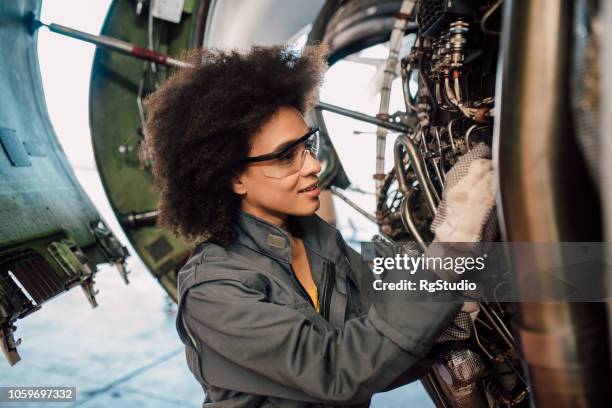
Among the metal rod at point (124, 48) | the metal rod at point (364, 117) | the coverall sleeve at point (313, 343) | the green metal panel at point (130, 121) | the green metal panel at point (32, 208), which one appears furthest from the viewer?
the green metal panel at point (130, 121)

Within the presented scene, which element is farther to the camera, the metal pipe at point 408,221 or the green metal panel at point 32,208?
the green metal panel at point 32,208

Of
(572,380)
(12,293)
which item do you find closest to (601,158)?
(572,380)

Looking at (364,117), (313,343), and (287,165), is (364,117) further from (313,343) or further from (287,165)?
(313,343)

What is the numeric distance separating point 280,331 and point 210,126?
526 millimetres

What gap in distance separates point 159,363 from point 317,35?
6.23ft

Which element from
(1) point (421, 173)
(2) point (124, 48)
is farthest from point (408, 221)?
(2) point (124, 48)

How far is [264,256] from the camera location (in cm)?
118

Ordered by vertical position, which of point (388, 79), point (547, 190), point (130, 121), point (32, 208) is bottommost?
point (32, 208)

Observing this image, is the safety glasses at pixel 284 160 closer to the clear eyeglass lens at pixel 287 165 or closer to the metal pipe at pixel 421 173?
the clear eyeglass lens at pixel 287 165

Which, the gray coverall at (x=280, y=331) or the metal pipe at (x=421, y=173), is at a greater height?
the metal pipe at (x=421, y=173)

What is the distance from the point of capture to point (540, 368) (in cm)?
A: 69

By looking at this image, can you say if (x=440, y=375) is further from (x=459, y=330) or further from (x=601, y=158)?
(x=601, y=158)

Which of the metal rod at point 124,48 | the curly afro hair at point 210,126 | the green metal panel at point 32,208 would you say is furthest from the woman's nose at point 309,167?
the metal rod at point 124,48

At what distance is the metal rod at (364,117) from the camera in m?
2.03
